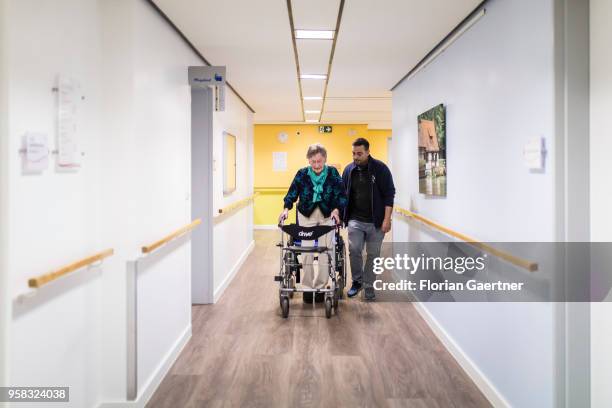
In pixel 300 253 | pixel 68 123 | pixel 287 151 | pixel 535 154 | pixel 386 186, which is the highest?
pixel 287 151

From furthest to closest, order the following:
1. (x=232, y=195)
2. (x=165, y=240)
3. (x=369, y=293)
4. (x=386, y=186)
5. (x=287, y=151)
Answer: (x=287, y=151), (x=232, y=195), (x=369, y=293), (x=386, y=186), (x=165, y=240)

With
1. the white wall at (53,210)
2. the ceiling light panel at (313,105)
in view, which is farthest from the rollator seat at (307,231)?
the ceiling light panel at (313,105)

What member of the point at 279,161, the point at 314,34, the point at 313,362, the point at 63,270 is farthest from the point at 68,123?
the point at 279,161

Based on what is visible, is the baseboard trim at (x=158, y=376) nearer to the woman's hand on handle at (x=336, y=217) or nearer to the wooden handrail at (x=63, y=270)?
the wooden handrail at (x=63, y=270)

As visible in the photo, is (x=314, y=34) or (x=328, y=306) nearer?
(x=314, y=34)

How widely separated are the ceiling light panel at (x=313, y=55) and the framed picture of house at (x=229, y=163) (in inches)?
53.3

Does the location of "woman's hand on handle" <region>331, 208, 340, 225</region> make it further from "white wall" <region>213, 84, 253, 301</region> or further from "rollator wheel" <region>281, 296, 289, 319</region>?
"white wall" <region>213, 84, 253, 301</region>

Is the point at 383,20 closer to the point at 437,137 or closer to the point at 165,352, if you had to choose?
the point at 437,137

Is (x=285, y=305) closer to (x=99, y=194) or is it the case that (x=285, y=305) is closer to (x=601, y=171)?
(x=99, y=194)

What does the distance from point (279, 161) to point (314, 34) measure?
24.5ft

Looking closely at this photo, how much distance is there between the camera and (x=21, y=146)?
6.01 ft

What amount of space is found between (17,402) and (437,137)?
137 inches

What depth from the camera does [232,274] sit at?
6.24 metres

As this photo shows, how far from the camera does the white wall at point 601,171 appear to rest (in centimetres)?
200
